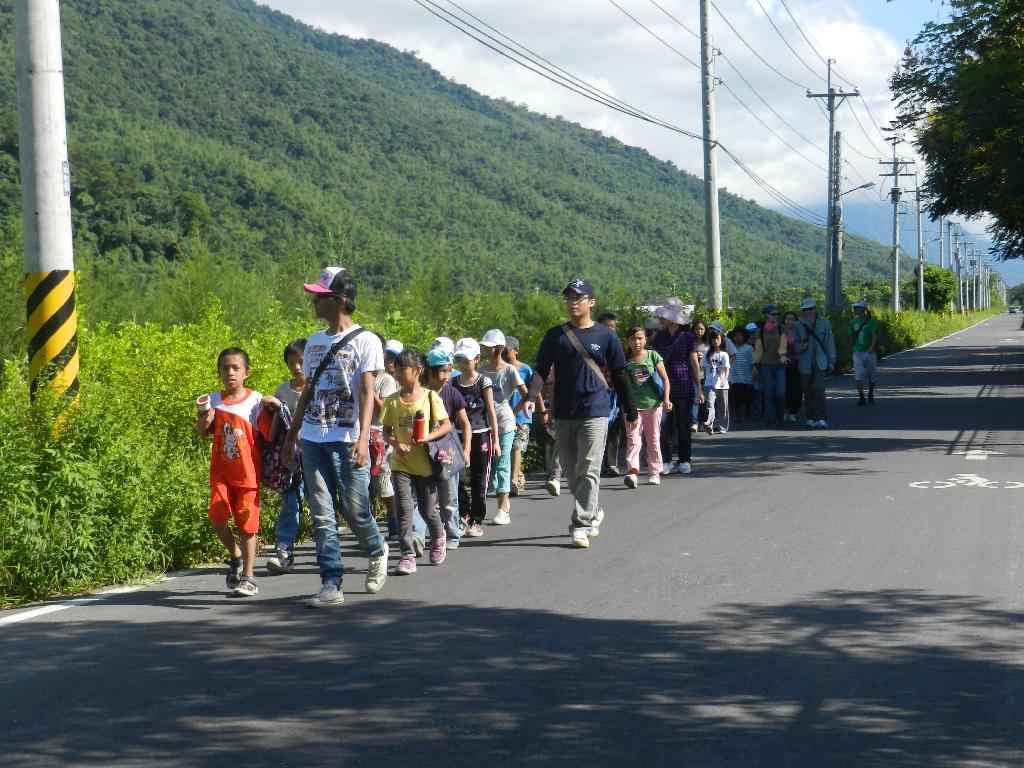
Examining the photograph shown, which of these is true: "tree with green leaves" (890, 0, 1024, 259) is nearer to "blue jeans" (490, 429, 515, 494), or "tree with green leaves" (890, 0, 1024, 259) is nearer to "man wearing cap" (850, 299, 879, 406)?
"man wearing cap" (850, 299, 879, 406)

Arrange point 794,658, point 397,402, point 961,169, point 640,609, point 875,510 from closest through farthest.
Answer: point 794,658 → point 640,609 → point 397,402 → point 875,510 → point 961,169

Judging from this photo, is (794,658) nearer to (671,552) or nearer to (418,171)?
(671,552)

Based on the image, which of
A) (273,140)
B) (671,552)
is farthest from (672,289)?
(273,140)

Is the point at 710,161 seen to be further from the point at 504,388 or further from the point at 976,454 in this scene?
the point at 504,388

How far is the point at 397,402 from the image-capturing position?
9.01m

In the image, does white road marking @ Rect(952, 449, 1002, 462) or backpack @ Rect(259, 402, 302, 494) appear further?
white road marking @ Rect(952, 449, 1002, 462)

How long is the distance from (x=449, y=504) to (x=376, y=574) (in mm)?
1573

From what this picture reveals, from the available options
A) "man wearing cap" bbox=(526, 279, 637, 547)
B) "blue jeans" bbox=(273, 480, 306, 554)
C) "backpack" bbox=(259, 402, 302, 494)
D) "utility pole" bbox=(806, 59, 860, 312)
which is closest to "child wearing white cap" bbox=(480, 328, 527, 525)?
"man wearing cap" bbox=(526, 279, 637, 547)

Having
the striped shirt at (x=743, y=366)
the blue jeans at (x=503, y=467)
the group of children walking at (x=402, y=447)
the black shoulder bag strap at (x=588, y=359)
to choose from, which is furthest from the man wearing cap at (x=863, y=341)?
the black shoulder bag strap at (x=588, y=359)

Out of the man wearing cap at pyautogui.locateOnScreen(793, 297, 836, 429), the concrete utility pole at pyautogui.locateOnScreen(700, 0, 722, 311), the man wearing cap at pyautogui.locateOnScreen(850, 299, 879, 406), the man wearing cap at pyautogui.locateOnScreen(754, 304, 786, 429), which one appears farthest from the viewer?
the concrete utility pole at pyautogui.locateOnScreen(700, 0, 722, 311)

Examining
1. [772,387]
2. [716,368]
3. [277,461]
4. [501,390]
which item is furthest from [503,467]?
[772,387]

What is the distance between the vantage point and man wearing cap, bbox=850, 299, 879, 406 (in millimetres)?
22948

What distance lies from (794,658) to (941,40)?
94.3ft

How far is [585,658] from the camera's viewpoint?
6184 millimetres
